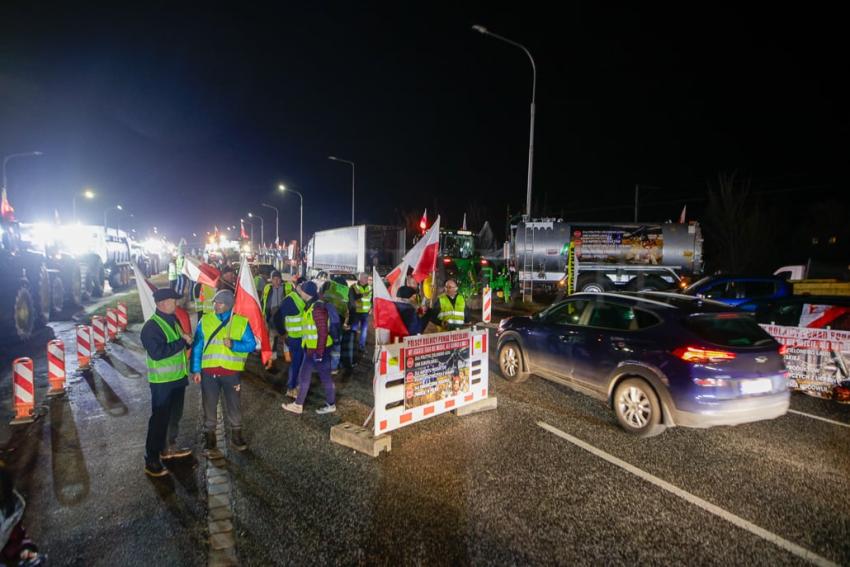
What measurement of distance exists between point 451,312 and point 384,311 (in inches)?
89.1

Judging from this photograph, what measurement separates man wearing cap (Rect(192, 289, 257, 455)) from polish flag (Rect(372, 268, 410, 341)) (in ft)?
4.47

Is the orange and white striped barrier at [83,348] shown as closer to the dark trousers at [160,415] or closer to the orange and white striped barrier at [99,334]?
the orange and white striped barrier at [99,334]

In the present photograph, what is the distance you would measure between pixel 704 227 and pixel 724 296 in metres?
28.8

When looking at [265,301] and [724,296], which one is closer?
[265,301]

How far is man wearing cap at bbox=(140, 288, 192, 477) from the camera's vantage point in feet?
15.3

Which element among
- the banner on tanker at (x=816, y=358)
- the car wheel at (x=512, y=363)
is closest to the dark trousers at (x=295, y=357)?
the car wheel at (x=512, y=363)

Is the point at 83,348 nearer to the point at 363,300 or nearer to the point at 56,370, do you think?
the point at 56,370

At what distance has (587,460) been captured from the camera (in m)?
5.01

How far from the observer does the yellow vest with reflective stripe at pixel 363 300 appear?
31.1ft

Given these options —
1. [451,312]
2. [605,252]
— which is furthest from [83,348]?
[605,252]

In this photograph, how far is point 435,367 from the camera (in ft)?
18.6

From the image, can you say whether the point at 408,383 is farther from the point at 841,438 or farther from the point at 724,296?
the point at 724,296

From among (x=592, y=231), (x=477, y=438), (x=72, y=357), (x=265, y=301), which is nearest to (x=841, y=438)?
(x=477, y=438)

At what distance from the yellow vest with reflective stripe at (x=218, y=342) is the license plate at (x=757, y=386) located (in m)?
5.27
